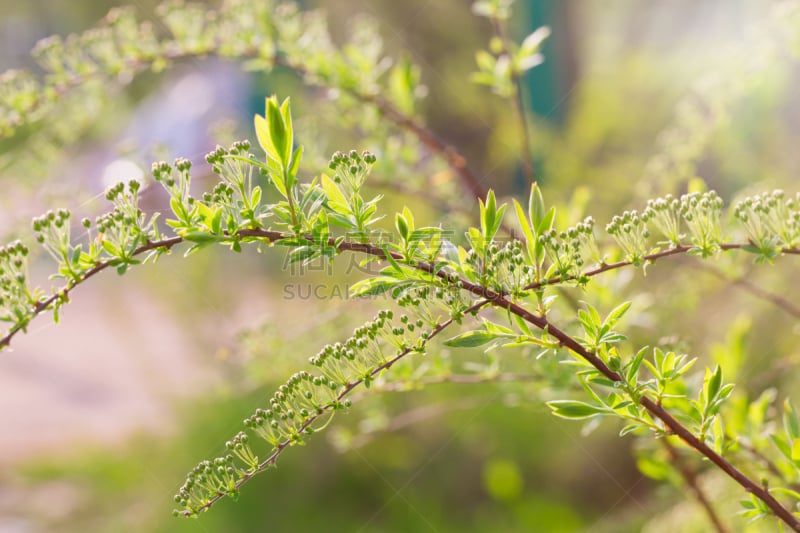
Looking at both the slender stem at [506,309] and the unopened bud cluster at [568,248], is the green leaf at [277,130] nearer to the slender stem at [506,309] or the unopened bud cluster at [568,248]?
the slender stem at [506,309]

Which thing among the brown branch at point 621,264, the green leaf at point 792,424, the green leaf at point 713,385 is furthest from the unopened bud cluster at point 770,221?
the green leaf at point 792,424

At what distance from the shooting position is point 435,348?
0.95 m

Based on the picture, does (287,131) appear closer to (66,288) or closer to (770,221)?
(66,288)

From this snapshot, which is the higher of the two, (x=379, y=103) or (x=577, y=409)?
(x=379, y=103)

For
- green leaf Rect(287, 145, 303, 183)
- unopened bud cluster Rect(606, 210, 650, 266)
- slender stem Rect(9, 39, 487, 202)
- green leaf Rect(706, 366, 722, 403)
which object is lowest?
green leaf Rect(706, 366, 722, 403)

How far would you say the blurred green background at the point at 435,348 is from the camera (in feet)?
4.38

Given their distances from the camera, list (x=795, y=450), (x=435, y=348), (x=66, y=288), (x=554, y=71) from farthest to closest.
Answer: (x=554, y=71) < (x=435, y=348) < (x=795, y=450) < (x=66, y=288)

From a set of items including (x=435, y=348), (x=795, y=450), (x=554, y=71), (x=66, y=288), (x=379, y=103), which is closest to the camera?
(x=66, y=288)

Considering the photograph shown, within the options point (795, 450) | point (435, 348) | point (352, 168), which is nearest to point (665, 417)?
point (795, 450)

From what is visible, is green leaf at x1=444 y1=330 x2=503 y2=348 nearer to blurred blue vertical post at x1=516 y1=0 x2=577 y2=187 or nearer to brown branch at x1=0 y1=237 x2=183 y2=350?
brown branch at x1=0 y1=237 x2=183 y2=350

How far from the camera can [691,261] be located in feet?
3.74

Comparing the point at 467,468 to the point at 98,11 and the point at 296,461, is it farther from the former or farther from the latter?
the point at 98,11

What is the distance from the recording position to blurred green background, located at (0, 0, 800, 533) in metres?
1.33

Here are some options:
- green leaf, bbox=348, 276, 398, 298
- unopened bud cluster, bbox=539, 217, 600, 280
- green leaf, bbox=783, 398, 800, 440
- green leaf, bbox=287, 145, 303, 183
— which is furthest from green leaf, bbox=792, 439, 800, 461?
green leaf, bbox=287, 145, 303, 183
